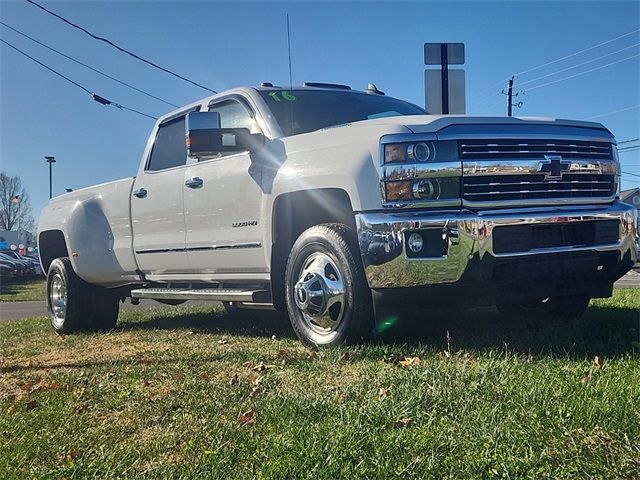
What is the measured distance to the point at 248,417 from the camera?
9.85ft

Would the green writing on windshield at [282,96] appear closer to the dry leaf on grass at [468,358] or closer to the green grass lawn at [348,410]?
the green grass lawn at [348,410]

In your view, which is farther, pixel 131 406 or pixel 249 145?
pixel 249 145

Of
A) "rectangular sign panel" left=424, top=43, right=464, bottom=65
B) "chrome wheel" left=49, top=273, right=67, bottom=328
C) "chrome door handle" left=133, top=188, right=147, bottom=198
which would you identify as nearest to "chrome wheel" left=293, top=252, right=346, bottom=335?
"chrome door handle" left=133, top=188, right=147, bottom=198

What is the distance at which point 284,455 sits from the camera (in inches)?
99.1

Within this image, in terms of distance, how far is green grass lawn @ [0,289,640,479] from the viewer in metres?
2.40

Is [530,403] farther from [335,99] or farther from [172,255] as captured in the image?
[172,255]

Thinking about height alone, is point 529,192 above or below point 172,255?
above

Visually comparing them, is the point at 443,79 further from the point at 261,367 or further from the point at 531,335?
the point at 261,367

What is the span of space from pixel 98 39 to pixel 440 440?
1414cm

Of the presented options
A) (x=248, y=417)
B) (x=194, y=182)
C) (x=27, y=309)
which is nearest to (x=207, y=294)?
(x=194, y=182)

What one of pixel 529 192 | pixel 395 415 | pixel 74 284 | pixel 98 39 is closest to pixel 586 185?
pixel 529 192

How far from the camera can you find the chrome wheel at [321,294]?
4375 mm

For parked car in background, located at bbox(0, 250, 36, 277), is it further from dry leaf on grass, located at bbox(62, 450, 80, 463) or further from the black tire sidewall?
dry leaf on grass, located at bbox(62, 450, 80, 463)

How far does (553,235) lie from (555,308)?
1332 millimetres
